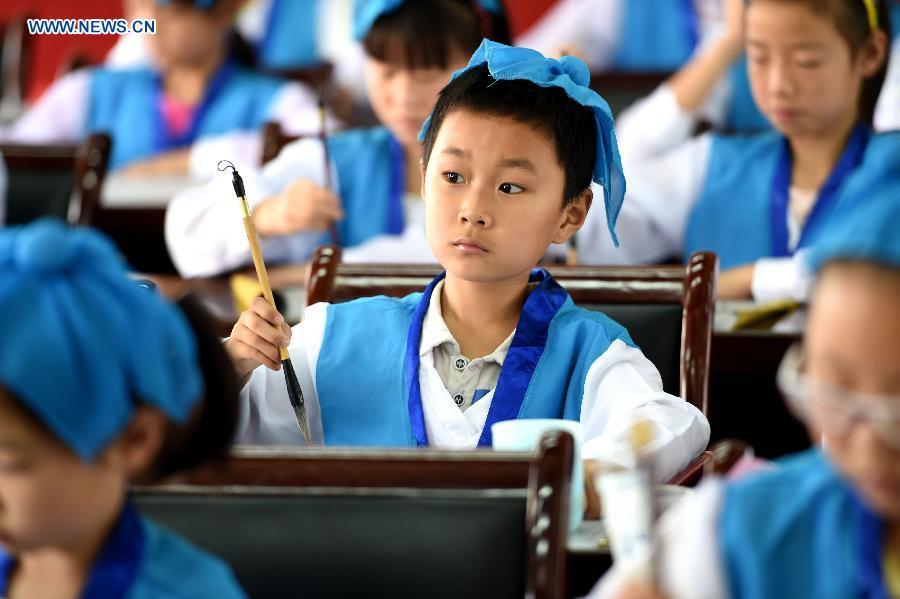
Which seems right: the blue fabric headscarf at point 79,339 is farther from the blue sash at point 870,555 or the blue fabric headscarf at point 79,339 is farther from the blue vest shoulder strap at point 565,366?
the blue vest shoulder strap at point 565,366

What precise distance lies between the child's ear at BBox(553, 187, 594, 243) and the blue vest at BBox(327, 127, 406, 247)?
109 cm

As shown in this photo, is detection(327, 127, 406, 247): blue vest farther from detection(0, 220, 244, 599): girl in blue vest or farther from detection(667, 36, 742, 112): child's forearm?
detection(0, 220, 244, 599): girl in blue vest

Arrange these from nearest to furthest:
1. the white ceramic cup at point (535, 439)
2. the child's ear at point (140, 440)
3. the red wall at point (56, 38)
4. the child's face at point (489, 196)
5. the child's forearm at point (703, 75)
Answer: the child's ear at point (140, 440)
the white ceramic cup at point (535, 439)
the child's face at point (489, 196)
the child's forearm at point (703, 75)
the red wall at point (56, 38)

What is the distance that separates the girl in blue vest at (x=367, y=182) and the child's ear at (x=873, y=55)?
72 centimetres

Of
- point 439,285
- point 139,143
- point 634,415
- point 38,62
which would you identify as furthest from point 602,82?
point 38,62

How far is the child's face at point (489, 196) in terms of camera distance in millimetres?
1859

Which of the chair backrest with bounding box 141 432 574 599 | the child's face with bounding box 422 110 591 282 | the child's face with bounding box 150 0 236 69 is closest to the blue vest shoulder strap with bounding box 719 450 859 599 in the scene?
the chair backrest with bounding box 141 432 574 599

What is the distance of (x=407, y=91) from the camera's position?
115 inches

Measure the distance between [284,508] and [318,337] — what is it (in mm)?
679

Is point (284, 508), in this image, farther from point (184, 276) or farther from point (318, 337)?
point (184, 276)

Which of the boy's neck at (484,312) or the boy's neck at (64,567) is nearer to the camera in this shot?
the boy's neck at (64,567)

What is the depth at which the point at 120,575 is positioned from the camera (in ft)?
3.64

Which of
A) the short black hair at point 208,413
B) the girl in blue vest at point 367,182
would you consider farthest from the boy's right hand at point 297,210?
the short black hair at point 208,413

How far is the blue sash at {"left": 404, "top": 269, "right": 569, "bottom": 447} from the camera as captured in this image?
6.14 feet
